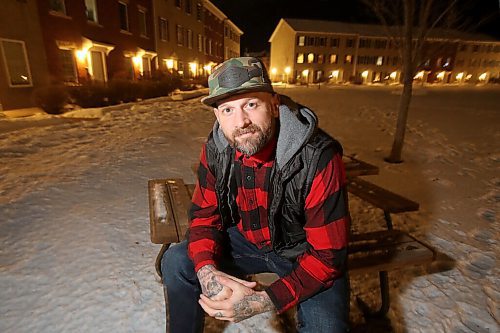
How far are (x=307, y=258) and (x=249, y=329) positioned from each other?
962 millimetres

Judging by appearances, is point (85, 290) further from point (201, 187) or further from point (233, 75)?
point (233, 75)

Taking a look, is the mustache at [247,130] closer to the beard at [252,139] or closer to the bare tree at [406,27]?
the beard at [252,139]

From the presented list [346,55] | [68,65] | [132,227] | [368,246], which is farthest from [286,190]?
[346,55]

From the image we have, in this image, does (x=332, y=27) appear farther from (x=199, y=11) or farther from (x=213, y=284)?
(x=213, y=284)

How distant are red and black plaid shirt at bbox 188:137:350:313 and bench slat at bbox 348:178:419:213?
1.18 meters

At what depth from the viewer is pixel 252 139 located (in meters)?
1.60

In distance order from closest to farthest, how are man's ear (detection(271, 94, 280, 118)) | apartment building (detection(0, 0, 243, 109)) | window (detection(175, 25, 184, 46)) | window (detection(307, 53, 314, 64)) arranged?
man's ear (detection(271, 94, 280, 118)) → apartment building (detection(0, 0, 243, 109)) → window (detection(175, 25, 184, 46)) → window (detection(307, 53, 314, 64))

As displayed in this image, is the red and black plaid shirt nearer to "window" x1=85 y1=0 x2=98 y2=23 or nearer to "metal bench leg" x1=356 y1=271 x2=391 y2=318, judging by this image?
"metal bench leg" x1=356 y1=271 x2=391 y2=318

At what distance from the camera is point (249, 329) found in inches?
83.9

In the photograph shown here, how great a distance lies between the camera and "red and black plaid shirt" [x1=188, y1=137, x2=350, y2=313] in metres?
1.49

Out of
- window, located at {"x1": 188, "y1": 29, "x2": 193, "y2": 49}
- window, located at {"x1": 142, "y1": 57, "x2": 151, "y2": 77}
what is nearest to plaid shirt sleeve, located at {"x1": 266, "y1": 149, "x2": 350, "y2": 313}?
window, located at {"x1": 142, "y1": 57, "x2": 151, "y2": 77}

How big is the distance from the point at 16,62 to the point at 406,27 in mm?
12734

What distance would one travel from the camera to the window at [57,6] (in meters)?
12.2

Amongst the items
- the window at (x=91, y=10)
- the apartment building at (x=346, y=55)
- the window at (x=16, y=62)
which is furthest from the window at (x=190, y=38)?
the apartment building at (x=346, y=55)
